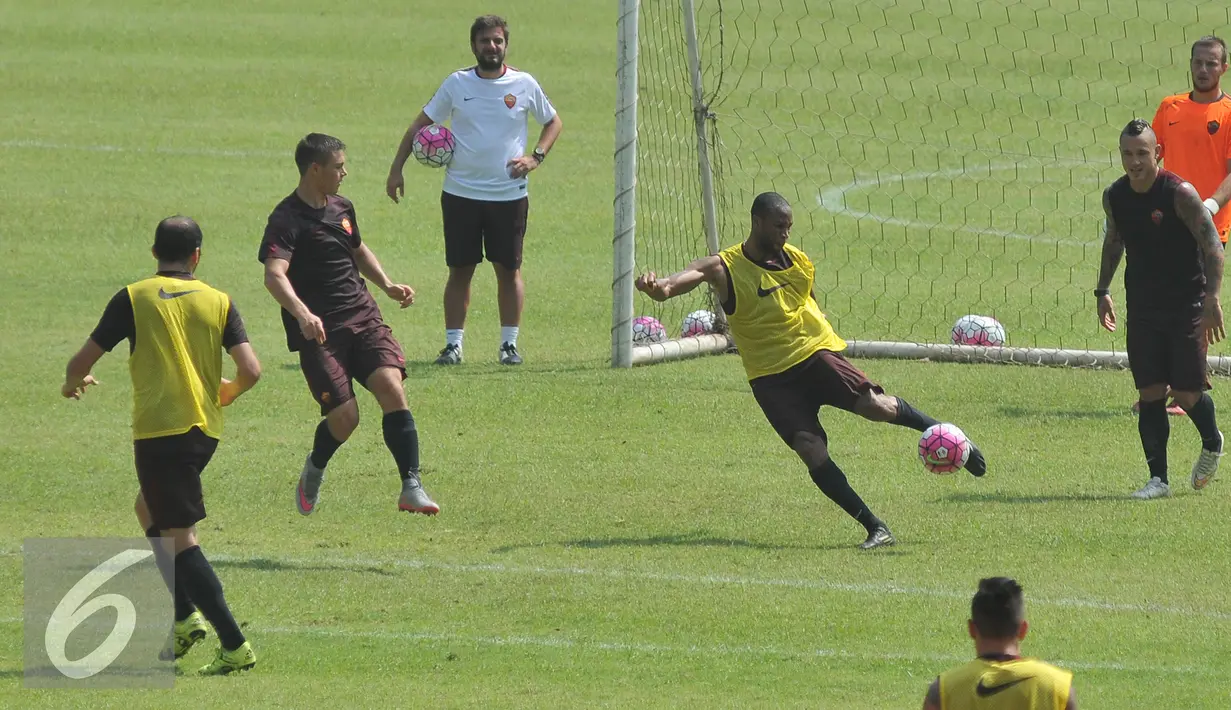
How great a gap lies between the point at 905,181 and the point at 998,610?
16805mm

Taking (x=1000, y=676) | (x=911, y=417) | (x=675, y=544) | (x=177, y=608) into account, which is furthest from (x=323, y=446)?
(x=1000, y=676)

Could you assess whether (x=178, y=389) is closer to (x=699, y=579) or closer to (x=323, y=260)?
(x=323, y=260)

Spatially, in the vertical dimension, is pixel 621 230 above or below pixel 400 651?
above

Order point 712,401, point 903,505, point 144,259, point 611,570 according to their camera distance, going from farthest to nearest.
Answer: point 144,259, point 712,401, point 903,505, point 611,570

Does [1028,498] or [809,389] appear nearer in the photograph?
[809,389]

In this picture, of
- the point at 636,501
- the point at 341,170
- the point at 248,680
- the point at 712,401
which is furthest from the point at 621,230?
the point at 248,680

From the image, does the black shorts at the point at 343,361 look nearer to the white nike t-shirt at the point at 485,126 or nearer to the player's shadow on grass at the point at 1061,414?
the white nike t-shirt at the point at 485,126

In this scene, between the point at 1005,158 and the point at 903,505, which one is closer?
the point at 903,505

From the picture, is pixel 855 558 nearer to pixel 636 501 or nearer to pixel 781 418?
pixel 781 418

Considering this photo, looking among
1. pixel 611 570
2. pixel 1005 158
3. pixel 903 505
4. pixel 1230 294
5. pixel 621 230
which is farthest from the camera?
pixel 1005 158

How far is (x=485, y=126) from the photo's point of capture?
13.2m

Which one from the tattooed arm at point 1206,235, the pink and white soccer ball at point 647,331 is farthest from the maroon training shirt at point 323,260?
the pink and white soccer ball at point 647,331

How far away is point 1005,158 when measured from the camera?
72.3 ft

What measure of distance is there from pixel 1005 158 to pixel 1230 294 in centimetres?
663
